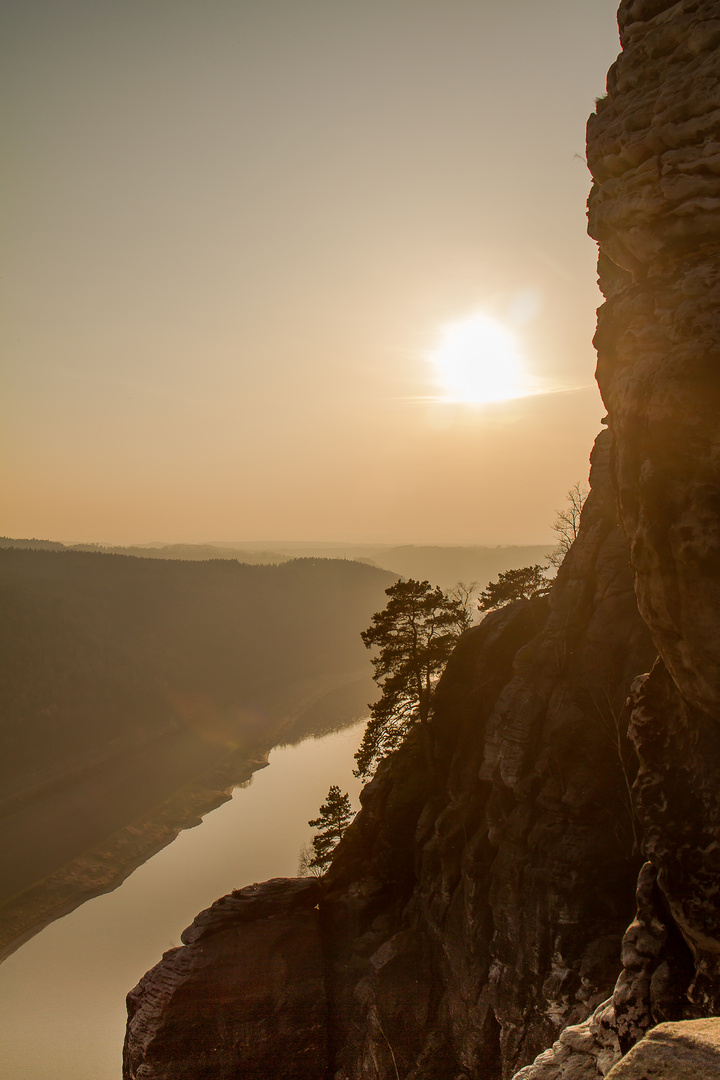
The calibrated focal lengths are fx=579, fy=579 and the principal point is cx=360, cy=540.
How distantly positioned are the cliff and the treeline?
59.2m

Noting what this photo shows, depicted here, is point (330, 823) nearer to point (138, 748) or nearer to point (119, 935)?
point (119, 935)

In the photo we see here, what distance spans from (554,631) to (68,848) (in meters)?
52.3

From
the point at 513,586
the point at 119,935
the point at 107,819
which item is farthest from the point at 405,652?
the point at 107,819

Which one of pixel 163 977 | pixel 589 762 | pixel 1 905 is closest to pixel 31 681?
pixel 1 905

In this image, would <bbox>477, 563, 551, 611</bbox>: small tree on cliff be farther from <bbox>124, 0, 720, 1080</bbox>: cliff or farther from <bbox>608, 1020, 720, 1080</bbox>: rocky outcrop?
<bbox>608, 1020, 720, 1080</bbox>: rocky outcrop

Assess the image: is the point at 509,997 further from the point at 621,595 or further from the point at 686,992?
the point at 621,595

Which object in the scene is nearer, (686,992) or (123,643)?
(686,992)

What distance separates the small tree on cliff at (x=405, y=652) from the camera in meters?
26.8

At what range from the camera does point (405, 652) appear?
27.2m

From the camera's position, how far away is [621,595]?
19.1 metres

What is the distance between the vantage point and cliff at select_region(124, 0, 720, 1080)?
10.7 meters

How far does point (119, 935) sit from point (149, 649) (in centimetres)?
7442

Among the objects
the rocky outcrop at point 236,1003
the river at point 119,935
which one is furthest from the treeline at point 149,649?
the rocky outcrop at point 236,1003

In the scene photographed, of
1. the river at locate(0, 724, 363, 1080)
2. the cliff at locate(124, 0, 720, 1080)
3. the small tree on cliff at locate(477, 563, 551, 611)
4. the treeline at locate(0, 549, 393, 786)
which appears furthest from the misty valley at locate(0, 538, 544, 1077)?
the small tree on cliff at locate(477, 563, 551, 611)
